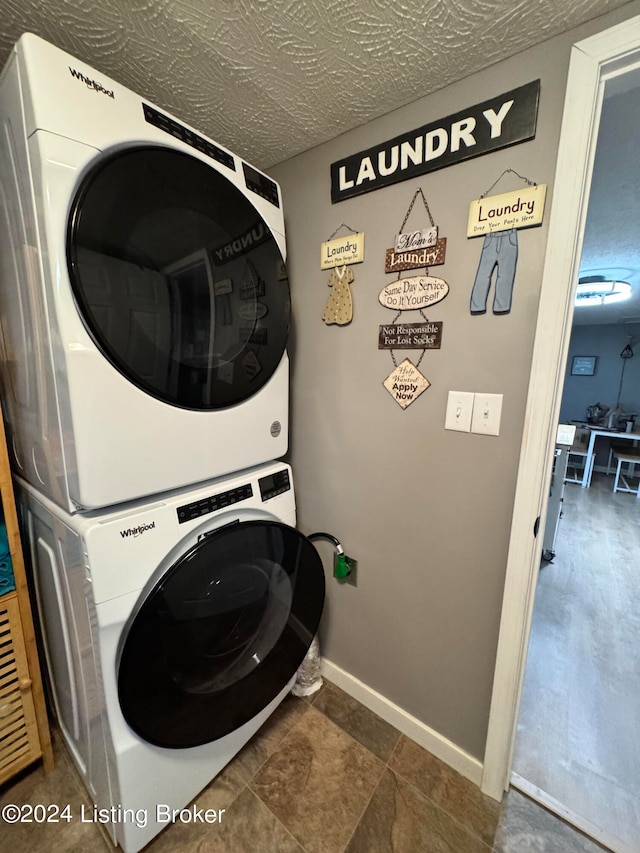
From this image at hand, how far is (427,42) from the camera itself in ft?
2.56

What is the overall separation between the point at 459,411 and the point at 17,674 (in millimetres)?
1542

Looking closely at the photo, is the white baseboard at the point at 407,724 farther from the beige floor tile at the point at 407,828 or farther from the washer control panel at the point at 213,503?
the washer control panel at the point at 213,503

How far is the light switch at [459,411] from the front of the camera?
3.21 ft

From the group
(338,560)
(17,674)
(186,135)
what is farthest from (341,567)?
(186,135)

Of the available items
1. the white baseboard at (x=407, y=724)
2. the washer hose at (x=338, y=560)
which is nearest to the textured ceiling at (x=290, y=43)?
the washer hose at (x=338, y=560)

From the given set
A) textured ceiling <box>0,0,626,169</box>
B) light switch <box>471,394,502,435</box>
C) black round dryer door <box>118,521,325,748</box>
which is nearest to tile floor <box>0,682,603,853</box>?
black round dryer door <box>118,521,325,748</box>

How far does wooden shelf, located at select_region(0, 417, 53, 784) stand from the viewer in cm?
94

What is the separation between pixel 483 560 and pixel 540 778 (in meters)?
0.82

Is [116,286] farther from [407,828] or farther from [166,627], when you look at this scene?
[407,828]

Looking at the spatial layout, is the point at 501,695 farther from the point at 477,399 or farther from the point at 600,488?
the point at 600,488

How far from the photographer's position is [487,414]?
95cm

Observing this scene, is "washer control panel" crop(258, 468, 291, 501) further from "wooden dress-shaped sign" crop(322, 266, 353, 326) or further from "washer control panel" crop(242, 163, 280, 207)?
"washer control panel" crop(242, 163, 280, 207)

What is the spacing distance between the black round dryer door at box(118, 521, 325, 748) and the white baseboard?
37 centimetres

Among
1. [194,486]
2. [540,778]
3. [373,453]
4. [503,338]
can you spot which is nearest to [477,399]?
[503,338]
